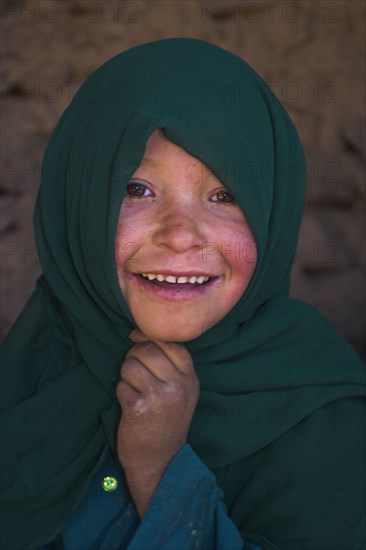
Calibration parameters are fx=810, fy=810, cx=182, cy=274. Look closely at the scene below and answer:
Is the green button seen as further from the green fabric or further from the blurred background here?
the blurred background

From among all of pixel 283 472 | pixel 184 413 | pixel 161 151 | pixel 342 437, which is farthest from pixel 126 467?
pixel 161 151

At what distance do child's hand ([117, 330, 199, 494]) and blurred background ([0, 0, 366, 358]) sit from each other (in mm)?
1181

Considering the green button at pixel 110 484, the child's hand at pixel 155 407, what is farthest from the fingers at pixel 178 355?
the green button at pixel 110 484

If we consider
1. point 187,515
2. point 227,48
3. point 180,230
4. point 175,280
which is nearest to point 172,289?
point 175,280

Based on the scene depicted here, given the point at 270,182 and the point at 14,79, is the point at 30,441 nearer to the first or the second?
the point at 270,182

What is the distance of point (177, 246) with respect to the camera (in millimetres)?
1213

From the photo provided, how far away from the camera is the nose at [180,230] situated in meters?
1.21

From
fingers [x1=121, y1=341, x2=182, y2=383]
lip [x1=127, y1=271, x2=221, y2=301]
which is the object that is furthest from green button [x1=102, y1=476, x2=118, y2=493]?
lip [x1=127, y1=271, x2=221, y2=301]

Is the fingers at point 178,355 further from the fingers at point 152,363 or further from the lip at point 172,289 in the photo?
the lip at point 172,289

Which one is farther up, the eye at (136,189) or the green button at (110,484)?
the eye at (136,189)

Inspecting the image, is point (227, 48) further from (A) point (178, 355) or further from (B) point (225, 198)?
(A) point (178, 355)

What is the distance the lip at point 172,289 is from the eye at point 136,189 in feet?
0.42

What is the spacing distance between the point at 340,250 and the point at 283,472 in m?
1.25

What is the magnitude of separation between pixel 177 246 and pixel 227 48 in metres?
1.34
